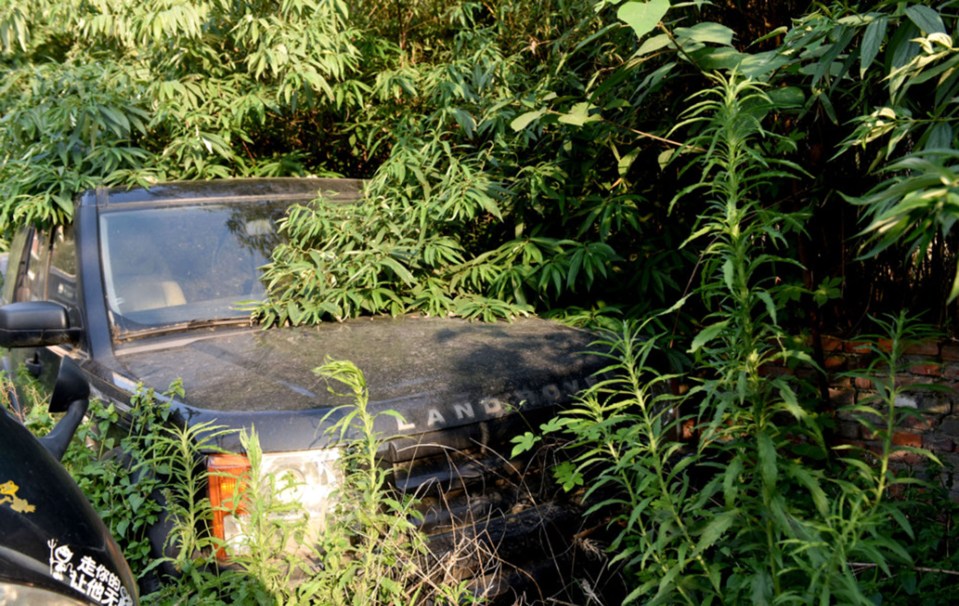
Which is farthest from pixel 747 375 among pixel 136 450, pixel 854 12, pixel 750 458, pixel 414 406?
pixel 136 450

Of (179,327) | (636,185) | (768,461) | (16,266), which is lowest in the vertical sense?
(16,266)

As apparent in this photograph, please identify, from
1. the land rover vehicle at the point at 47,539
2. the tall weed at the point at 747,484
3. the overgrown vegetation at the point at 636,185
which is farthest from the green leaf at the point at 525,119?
the land rover vehicle at the point at 47,539

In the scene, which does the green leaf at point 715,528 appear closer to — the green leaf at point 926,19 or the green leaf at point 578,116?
the green leaf at point 926,19

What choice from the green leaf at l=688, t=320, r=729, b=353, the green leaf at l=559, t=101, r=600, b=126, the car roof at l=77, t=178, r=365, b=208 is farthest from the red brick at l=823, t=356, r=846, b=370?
the car roof at l=77, t=178, r=365, b=208

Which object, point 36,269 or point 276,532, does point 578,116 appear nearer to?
point 276,532

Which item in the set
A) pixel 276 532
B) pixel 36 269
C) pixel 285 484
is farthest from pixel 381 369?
pixel 36 269

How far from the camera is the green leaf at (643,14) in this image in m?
2.84

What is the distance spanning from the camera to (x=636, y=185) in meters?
4.61

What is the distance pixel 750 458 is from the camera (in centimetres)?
230

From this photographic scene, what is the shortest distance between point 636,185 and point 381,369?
204cm

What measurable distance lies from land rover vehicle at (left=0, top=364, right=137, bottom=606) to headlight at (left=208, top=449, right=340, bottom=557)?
735mm

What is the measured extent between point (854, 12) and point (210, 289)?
2.89 meters

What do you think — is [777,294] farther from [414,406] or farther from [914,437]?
[414,406]

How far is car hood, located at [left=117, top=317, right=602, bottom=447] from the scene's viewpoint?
2.82m
